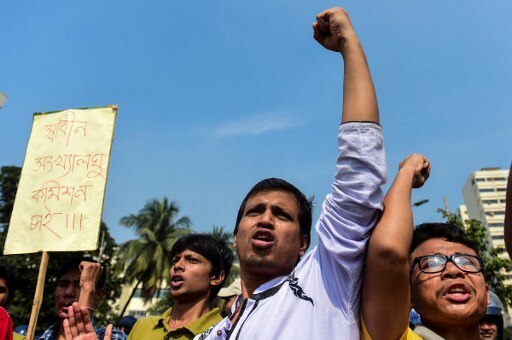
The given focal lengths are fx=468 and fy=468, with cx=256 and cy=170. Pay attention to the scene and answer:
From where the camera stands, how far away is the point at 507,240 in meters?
1.87

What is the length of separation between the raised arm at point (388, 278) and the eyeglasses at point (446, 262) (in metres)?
0.75

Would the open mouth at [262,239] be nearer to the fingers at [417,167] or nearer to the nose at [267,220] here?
the nose at [267,220]

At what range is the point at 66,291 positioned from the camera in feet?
12.3

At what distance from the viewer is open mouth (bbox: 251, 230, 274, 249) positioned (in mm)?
2047

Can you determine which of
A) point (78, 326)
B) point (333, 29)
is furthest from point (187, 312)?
point (333, 29)

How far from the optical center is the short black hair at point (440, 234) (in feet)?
7.80

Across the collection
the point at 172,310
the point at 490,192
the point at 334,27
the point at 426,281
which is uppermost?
the point at 490,192

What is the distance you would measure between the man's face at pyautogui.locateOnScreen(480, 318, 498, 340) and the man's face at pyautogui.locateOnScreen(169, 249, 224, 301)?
2.38 m

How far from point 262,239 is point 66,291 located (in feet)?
7.78

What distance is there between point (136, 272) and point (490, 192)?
90.9 metres

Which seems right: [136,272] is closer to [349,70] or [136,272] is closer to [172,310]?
[172,310]

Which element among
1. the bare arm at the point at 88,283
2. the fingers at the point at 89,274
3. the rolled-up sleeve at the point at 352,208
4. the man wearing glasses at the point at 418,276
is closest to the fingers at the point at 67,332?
the bare arm at the point at 88,283

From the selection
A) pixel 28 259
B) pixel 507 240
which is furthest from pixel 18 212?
pixel 28 259

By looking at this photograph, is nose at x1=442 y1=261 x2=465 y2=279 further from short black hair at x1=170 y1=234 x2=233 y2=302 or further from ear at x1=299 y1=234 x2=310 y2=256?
short black hair at x1=170 y1=234 x2=233 y2=302
